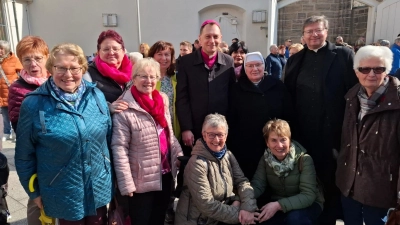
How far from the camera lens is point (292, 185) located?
8.31ft

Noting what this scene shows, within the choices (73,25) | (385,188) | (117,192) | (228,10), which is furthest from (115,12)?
(385,188)

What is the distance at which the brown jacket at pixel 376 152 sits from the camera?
6.47 ft

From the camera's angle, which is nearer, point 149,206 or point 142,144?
point 142,144

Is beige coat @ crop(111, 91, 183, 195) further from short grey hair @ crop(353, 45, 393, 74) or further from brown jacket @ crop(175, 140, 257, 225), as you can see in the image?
short grey hair @ crop(353, 45, 393, 74)

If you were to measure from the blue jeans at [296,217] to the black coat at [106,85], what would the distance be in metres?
1.57

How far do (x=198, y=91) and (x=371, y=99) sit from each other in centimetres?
141

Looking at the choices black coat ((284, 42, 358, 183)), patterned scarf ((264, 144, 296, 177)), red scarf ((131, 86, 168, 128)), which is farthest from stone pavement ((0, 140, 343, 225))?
red scarf ((131, 86, 168, 128))

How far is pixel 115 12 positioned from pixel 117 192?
9.05 metres

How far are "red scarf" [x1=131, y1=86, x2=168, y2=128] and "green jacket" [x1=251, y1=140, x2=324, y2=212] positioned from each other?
96cm

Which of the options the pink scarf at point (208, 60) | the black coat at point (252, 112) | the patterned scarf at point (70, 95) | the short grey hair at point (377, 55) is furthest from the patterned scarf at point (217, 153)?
the short grey hair at point (377, 55)

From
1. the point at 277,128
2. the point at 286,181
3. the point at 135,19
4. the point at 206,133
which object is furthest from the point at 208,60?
the point at 135,19

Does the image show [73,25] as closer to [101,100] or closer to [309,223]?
[101,100]

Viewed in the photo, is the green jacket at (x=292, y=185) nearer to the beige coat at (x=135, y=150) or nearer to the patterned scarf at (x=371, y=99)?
the patterned scarf at (x=371, y=99)

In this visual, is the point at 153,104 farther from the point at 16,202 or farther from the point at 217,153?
the point at 16,202
